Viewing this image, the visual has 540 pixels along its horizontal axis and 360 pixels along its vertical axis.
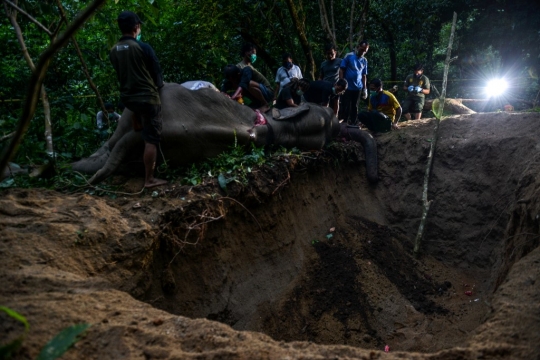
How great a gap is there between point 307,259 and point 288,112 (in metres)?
2.27

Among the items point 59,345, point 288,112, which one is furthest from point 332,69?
point 59,345

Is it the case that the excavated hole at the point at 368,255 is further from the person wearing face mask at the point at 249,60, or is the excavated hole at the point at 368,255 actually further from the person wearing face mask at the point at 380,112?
the person wearing face mask at the point at 249,60

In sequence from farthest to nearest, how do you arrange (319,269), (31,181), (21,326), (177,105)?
1. (319,269)
2. (177,105)
3. (31,181)
4. (21,326)

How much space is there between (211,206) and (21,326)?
2.85m

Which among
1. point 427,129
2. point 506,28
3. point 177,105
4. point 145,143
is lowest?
point 145,143

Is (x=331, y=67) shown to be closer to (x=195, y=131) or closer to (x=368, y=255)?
(x=368, y=255)

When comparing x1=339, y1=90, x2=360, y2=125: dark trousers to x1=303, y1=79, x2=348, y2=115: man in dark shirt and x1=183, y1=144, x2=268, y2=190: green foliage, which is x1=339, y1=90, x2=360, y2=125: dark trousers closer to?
x1=303, y1=79, x2=348, y2=115: man in dark shirt

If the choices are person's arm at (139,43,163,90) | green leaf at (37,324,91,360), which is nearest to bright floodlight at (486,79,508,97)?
person's arm at (139,43,163,90)

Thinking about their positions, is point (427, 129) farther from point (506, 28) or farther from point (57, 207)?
point (506, 28)

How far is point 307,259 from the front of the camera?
639cm

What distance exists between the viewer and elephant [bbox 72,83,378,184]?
17.7 ft

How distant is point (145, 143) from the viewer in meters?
5.14

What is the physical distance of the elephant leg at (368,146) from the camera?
807 centimetres

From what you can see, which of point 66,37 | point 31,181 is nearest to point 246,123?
point 31,181
